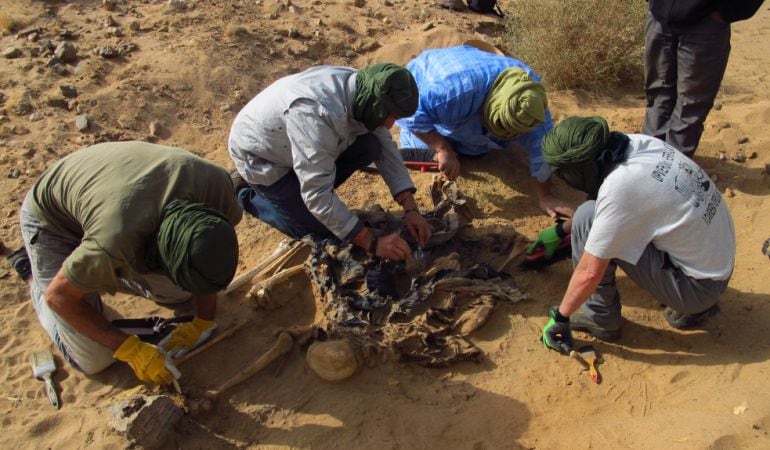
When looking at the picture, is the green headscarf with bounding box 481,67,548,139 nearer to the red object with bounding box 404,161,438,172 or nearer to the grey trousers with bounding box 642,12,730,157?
the red object with bounding box 404,161,438,172

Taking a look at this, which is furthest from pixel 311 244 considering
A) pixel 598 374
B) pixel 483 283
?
pixel 598 374

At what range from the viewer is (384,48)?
6.06 metres

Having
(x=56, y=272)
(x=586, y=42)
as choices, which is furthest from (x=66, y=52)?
(x=586, y=42)

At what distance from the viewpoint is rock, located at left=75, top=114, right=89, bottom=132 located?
4711mm

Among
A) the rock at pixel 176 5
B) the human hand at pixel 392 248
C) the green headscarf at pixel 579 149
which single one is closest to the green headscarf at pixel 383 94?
→ the human hand at pixel 392 248

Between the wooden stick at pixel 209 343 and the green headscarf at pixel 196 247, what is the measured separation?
2.64 feet

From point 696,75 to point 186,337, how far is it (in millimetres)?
3436

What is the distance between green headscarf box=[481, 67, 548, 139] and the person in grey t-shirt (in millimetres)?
904

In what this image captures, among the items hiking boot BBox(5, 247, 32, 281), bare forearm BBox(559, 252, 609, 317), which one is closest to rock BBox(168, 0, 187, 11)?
hiking boot BBox(5, 247, 32, 281)

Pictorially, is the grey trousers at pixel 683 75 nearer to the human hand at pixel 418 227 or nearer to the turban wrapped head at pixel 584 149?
the turban wrapped head at pixel 584 149

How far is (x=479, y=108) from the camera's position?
4.00 meters

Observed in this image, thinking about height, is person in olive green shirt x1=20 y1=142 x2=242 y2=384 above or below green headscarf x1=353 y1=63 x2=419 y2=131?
below

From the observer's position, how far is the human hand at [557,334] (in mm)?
3010

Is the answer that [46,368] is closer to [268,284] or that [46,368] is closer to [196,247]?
[268,284]
